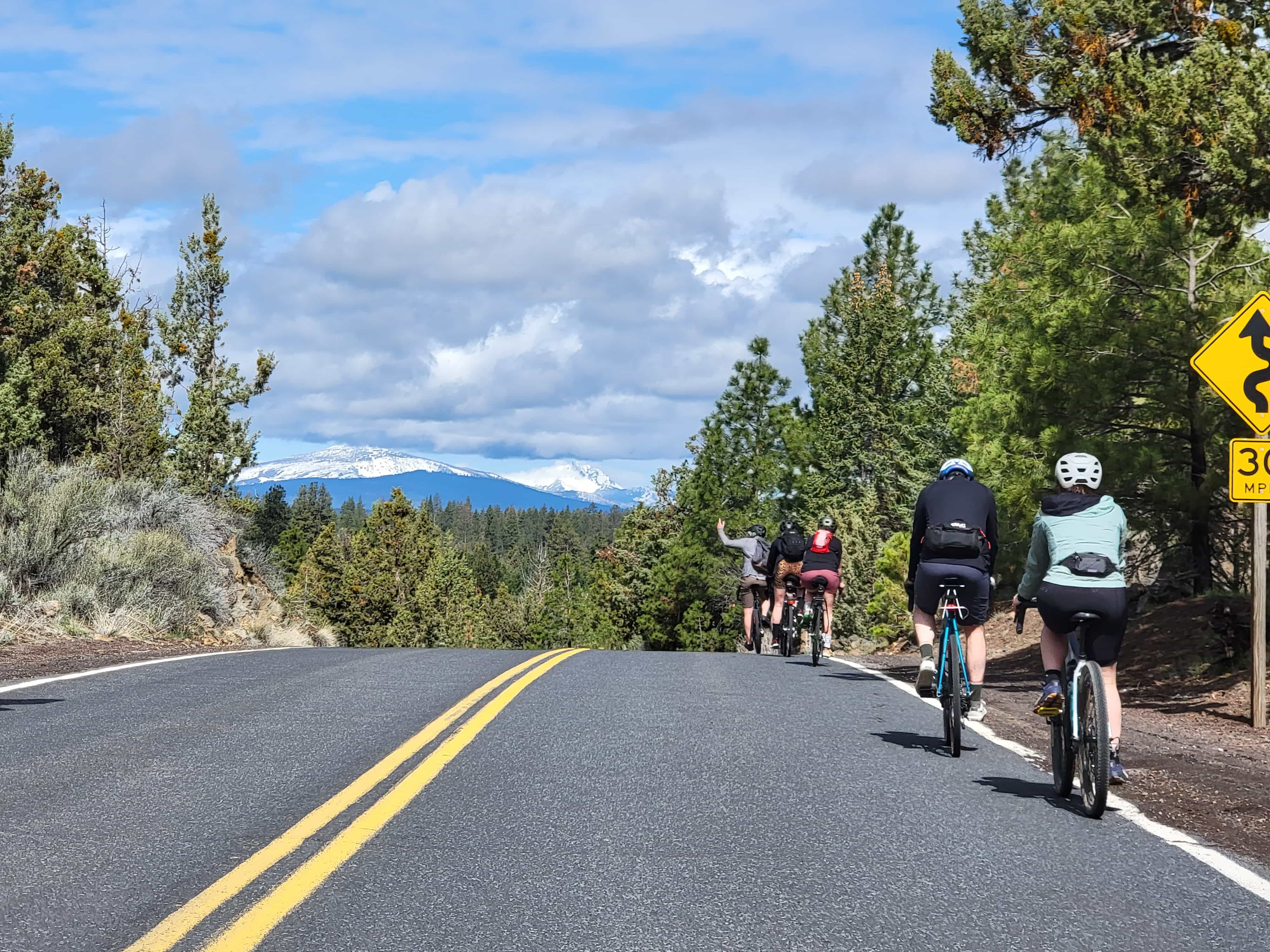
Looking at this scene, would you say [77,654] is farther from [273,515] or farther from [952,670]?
[273,515]

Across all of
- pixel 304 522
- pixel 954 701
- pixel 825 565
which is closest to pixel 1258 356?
pixel 954 701

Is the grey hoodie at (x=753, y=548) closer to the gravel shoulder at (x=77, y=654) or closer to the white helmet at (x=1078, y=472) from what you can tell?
the gravel shoulder at (x=77, y=654)

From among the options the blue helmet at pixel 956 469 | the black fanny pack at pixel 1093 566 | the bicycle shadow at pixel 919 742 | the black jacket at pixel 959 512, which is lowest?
the bicycle shadow at pixel 919 742

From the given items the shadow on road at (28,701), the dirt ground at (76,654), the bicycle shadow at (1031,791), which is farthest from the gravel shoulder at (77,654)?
the bicycle shadow at (1031,791)

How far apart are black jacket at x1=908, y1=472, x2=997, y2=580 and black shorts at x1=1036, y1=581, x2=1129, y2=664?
1.71 metres

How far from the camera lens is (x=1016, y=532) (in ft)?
53.3

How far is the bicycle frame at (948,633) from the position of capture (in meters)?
8.47

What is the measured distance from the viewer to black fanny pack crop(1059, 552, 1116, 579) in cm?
681

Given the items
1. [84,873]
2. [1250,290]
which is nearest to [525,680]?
[84,873]

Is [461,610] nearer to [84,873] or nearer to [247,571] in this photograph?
[247,571]

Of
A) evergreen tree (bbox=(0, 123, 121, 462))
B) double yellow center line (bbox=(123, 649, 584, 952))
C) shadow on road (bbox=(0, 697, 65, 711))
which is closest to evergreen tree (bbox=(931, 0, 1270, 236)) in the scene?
double yellow center line (bbox=(123, 649, 584, 952))

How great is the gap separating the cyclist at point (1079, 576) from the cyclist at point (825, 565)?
9244 mm

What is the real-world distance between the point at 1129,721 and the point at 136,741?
8270mm

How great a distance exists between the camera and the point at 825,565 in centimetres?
1661
